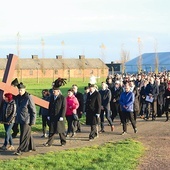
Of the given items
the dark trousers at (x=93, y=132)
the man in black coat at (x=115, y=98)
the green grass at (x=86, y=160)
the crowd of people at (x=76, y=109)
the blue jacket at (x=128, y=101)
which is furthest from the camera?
the man in black coat at (x=115, y=98)

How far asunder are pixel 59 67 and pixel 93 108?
70.5m

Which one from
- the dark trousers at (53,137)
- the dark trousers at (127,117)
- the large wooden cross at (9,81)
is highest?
the large wooden cross at (9,81)

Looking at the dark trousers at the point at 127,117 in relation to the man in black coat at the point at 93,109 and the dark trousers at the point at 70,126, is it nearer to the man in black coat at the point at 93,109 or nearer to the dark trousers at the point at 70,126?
the man in black coat at the point at 93,109

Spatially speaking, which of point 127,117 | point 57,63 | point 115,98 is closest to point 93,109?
point 127,117

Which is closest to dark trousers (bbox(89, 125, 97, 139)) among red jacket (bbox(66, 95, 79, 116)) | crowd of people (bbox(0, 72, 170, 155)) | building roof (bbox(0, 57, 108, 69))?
crowd of people (bbox(0, 72, 170, 155))

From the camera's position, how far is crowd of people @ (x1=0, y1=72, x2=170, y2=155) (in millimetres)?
12030

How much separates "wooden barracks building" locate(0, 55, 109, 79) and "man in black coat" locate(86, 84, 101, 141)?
63.2 metres

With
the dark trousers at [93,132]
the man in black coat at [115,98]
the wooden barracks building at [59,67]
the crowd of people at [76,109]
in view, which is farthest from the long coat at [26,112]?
the wooden barracks building at [59,67]

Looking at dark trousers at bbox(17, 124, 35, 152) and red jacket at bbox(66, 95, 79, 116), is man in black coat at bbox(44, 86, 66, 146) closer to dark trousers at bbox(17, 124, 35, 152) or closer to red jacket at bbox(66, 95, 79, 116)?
dark trousers at bbox(17, 124, 35, 152)

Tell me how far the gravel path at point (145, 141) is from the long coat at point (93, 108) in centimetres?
63

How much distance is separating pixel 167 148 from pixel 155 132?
3.00m

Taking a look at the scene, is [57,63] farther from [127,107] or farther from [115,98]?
[127,107]

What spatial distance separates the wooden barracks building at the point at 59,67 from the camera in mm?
80875

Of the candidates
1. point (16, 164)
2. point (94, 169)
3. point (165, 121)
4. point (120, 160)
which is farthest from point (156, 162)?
point (165, 121)
